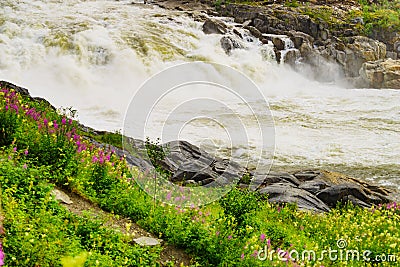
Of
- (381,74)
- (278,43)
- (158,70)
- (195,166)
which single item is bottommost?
(195,166)

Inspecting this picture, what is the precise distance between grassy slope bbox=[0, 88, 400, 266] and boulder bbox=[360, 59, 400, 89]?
2504cm

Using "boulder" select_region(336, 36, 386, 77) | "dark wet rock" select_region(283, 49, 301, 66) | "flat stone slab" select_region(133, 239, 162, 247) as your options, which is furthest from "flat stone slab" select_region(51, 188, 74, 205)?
"boulder" select_region(336, 36, 386, 77)

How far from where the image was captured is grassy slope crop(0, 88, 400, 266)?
4.50 m

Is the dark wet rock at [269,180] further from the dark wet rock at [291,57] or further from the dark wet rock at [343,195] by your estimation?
the dark wet rock at [291,57]

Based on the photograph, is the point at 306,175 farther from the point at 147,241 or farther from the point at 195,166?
the point at 147,241

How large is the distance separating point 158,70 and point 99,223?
2266 cm

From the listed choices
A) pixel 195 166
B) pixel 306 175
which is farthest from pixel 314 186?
pixel 195 166

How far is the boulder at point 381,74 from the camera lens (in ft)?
102

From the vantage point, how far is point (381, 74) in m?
31.6

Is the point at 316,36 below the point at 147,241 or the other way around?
the other way around

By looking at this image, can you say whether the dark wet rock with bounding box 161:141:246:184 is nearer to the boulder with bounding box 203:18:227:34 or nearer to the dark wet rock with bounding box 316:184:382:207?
the dark wet rock with bounding box 316:184:382:207

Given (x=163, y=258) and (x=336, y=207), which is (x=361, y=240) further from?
(x=336, y=207)

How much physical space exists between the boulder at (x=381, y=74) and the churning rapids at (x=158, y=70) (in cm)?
140

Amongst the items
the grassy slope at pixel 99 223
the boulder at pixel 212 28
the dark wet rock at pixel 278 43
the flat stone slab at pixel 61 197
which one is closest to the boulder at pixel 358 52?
the dark wet rock at pixel 278 43
